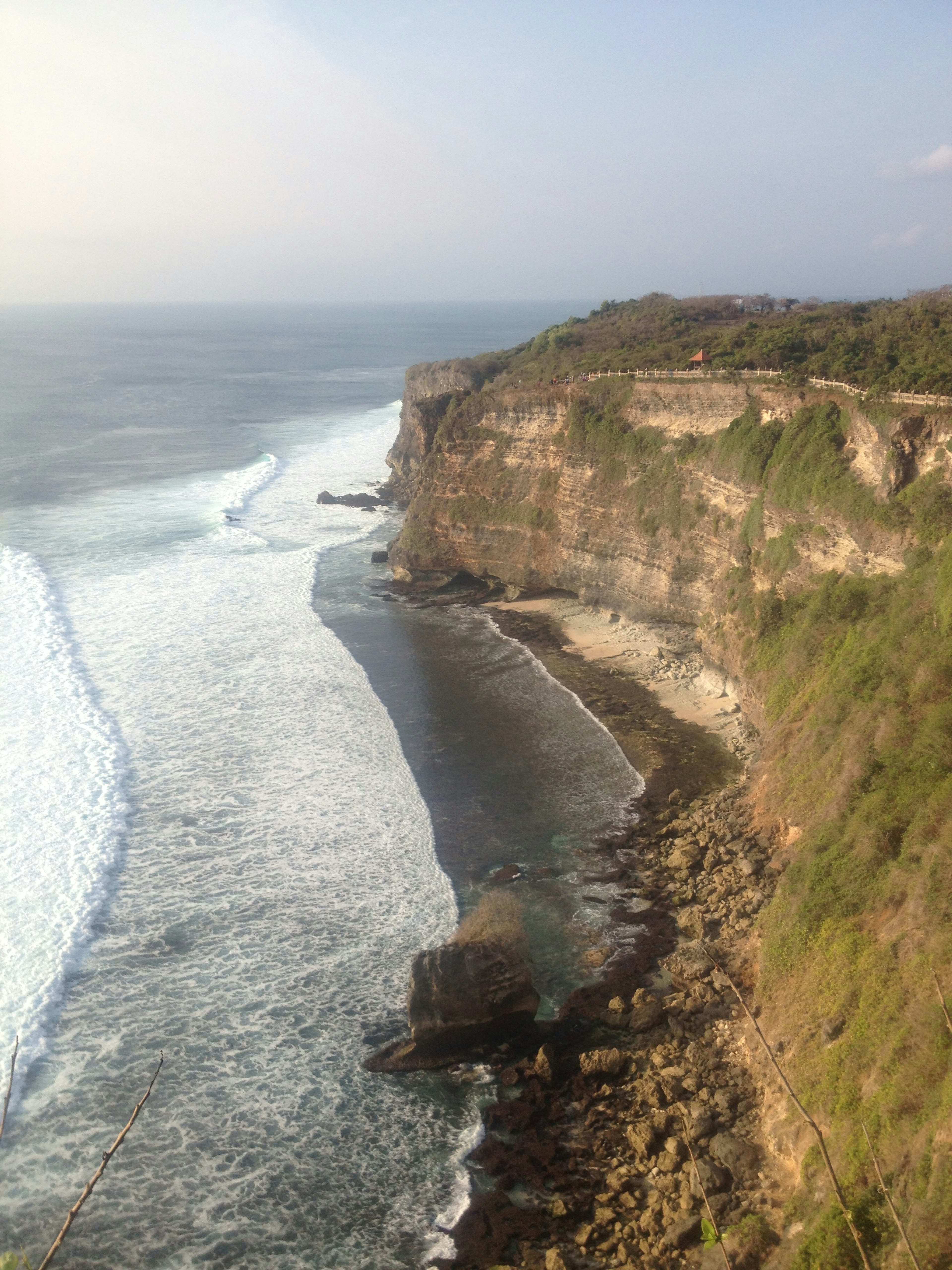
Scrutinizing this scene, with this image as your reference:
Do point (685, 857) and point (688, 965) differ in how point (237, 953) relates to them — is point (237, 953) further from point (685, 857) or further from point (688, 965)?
point (685, 857)

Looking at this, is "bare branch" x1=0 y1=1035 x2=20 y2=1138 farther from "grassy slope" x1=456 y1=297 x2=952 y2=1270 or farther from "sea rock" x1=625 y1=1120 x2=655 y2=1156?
"sea rock" x1=625 y1=1120 x2=655 y2=1156

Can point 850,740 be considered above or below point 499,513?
above

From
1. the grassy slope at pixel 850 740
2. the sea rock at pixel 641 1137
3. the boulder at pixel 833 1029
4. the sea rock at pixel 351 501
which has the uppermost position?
the grassy slope at pixel 850 740

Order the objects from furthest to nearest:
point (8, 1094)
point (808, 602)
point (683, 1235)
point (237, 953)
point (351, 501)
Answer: point (351, 501)
point (808, 602)
point (237, 953)
point (683, 1235)
point (8, 1094)

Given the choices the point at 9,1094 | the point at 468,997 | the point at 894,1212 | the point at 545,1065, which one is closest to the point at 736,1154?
the point at 545,1065

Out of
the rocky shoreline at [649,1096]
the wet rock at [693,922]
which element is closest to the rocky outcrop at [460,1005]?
the rocky shoreline at [649,1096]

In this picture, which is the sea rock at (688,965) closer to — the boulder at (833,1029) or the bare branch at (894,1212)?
the boulder at (833,1029)
